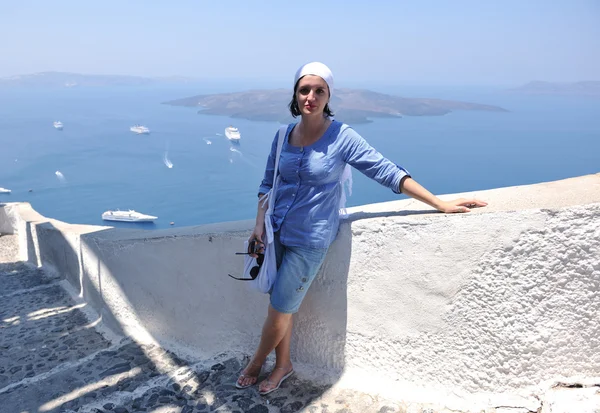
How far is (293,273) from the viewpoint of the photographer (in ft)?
6.00

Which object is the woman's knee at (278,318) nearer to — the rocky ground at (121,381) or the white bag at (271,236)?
the white bag at (271,236)

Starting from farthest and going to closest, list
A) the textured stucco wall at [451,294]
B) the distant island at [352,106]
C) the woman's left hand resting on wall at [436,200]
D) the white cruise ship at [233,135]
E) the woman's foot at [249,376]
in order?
1. the distant island at [352,106]
2. the white cruise ship at [233,135]
3. the woman's foot at [249,376]
4. the woman's left hand resting on wall at [436,200]
5. the textured stucco wall at [451,294]

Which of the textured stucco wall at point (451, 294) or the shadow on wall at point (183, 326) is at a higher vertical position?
the textured stucco wall at point (451, 294)

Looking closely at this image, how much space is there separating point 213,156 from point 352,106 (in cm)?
1598

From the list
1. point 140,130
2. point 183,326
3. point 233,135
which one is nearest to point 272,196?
point 183,326

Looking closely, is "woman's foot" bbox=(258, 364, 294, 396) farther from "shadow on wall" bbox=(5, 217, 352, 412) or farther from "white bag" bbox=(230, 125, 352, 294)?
"white bag" bbox=(230, 125, 352, 294)

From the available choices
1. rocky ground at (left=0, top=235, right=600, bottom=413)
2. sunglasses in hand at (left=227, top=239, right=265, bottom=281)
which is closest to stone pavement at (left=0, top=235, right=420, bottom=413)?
rocky ground at (left=0, top=235, right=600, bottom=413)

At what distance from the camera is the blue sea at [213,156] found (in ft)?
121

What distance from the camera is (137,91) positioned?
105 metres

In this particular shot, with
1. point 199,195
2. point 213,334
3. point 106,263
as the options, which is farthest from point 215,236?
point 199,195

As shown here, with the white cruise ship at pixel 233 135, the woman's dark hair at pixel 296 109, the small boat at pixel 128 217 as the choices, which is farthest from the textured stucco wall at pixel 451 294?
the white cruise ship at pixel 233 135

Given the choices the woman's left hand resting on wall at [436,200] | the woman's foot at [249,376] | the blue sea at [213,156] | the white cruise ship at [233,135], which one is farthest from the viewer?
the white cruise ship at [233,135]

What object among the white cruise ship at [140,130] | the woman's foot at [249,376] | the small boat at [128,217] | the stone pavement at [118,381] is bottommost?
the small boat at [128,217]

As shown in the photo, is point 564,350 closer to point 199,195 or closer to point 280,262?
point 280,262
